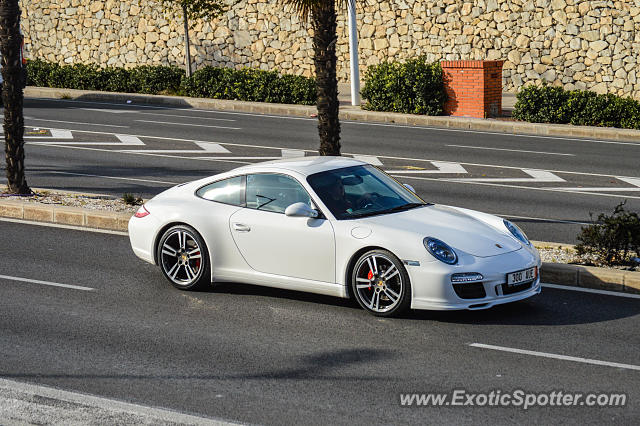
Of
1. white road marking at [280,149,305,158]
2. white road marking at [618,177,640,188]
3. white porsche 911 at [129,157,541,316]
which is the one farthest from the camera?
white road marking at [280,149,305,158]

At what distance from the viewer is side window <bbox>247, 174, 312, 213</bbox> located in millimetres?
9852

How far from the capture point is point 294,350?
8.34 metres

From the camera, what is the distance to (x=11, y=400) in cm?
712

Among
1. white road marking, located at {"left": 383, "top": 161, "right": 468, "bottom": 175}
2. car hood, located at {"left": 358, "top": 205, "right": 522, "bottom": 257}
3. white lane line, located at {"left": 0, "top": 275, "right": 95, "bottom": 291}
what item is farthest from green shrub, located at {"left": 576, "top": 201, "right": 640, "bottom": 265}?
white road marking, located at {"left": 383, "top": 161, "right": 468, "bottom": 175}

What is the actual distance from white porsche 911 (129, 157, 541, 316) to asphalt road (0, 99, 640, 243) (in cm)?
407

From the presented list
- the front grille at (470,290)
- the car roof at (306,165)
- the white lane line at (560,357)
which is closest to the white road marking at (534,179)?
the car roof at (306,165)

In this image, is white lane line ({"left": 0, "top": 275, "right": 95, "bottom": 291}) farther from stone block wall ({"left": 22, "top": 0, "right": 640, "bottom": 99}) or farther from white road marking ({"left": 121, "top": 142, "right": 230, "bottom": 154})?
stone block wall ({"left": 22, "top": 0, "right": 640, "bottom": 99})

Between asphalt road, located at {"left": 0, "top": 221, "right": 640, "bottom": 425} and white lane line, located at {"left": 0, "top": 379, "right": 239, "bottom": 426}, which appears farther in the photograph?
asphalt road, located at {"left": 0, "top": 221, "right": 640, "bottom": 425}

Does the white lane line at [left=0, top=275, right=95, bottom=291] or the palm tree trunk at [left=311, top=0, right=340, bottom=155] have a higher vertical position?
the palm tree trunk at [left=311, top=0, right=340, bottom=155]

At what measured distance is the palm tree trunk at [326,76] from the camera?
14.7 meters

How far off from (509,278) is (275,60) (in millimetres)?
28568

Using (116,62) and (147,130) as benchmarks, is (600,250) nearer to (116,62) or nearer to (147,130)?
(147,130)

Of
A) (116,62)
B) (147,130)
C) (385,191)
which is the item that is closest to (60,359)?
(385,191)

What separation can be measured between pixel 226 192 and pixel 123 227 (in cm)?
330
